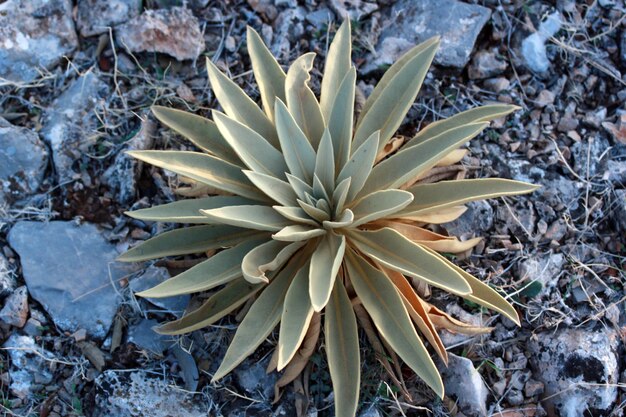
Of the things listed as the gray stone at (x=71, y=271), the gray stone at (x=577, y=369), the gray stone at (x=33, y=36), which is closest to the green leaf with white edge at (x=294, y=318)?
the gray stone at (x=71, y=271)

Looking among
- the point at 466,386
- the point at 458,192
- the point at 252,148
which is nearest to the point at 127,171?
Answer: the point at 252,148

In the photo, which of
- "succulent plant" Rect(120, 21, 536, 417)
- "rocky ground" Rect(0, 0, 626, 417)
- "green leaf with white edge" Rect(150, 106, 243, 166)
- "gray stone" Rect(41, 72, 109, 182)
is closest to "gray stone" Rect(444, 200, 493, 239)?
"rocky ground" Rect(0, 0, 626, 417)

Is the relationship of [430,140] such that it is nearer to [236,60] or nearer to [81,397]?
[236,60]

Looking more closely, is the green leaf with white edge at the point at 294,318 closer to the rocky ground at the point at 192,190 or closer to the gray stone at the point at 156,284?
the rocky ground at the point at 192,190

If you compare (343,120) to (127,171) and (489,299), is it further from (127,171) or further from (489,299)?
(127,171)

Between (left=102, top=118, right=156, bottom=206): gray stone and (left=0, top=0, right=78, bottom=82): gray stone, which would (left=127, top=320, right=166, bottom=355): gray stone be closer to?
(left=102, top=118, right=156, bottom=206): gray stone
